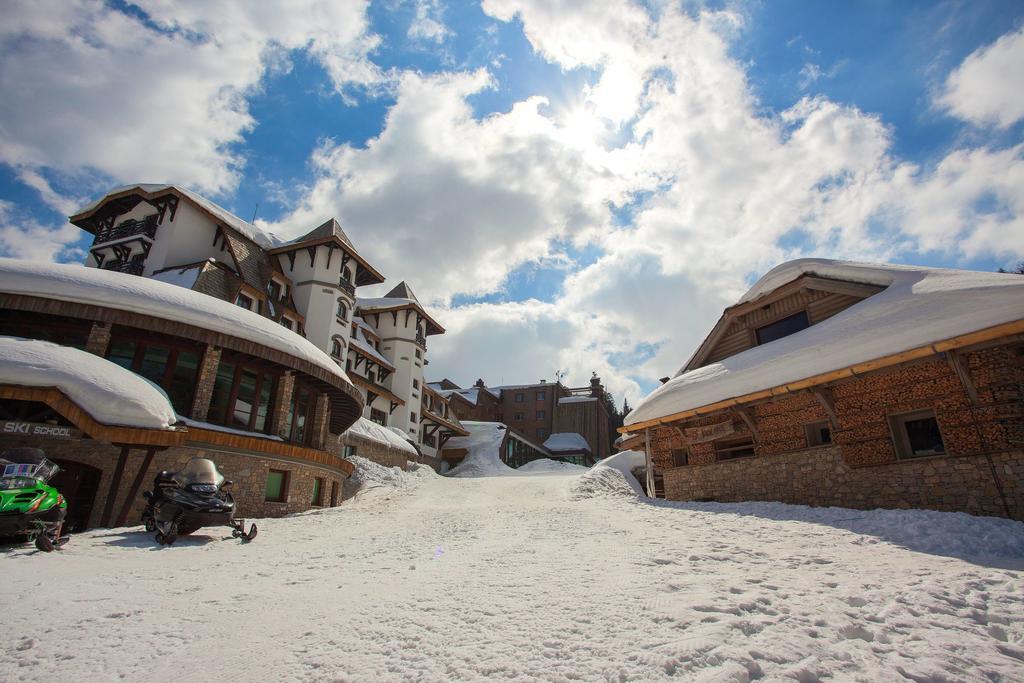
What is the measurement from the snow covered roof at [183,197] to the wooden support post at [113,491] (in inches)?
880

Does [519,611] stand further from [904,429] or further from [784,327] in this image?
[784,327]

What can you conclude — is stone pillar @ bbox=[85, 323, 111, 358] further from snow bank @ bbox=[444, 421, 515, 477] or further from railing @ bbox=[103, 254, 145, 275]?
snow bank @ bbox=[444, 421, 515, 477]

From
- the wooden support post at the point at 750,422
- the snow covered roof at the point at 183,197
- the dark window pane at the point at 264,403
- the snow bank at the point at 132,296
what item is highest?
the snow covered roof at the point at 183,197

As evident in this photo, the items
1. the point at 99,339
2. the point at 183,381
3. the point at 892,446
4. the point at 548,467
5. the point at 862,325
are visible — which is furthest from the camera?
the point at 548,467

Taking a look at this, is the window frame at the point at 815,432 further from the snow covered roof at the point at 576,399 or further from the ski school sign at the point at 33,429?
the snow covered roof at the point at 576,399

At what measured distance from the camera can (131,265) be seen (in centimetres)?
2794

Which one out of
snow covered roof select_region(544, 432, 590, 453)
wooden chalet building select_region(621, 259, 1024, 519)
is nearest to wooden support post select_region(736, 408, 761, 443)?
wooden chalet building select_region(621, 259, 1024, 519)

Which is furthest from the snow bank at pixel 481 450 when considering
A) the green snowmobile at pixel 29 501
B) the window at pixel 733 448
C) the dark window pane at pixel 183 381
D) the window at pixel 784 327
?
the green snowmobile at pixel 29 501

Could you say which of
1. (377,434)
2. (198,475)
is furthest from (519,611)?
(377,434)

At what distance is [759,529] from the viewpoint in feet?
32.9

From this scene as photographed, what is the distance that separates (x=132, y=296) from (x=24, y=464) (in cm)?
686

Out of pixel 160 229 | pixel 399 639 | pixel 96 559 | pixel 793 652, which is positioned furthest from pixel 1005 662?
pixel 160 229

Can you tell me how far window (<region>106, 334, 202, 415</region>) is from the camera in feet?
46.2

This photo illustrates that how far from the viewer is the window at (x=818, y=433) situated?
13.4 m
